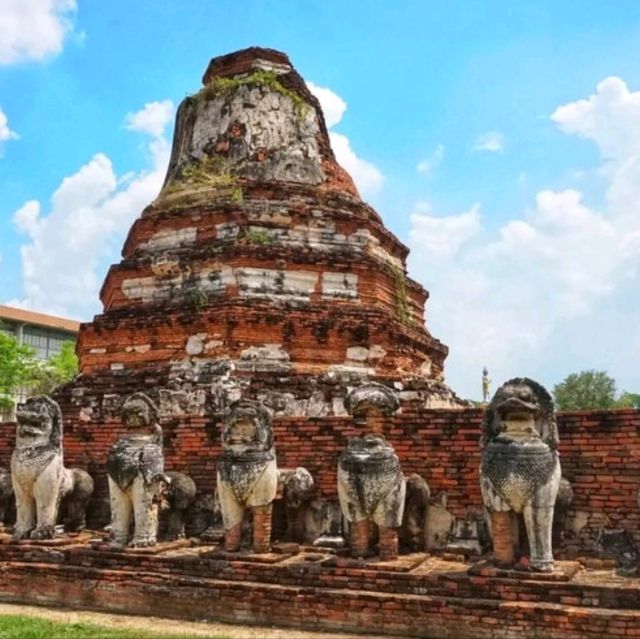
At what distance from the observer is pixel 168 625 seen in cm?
708

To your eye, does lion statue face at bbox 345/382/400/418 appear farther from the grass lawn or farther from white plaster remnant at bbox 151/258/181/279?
white plaster remnant at bbox 151/258/181/279

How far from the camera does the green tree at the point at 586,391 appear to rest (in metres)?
38.8

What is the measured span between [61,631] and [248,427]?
8.72 ft

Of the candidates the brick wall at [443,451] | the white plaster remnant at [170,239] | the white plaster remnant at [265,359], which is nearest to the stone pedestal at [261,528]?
the brick wall at [443,451]

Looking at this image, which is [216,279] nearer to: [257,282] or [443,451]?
[257,282]

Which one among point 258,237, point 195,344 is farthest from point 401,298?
point 195,344

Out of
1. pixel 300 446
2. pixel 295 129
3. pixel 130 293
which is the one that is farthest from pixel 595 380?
pixel 300 446

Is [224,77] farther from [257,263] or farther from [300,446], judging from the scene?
[300,446]

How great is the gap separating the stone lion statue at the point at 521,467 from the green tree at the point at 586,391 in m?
33.3

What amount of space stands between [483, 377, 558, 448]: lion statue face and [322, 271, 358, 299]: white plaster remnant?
23.4ft

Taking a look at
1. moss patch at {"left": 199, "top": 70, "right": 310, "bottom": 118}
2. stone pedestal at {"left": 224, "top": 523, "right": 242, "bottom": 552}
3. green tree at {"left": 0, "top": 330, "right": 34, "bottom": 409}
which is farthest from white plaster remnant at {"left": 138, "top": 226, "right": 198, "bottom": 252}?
green tree at {"left": 0, "top": 330, "right": 34, "bottom": 409}

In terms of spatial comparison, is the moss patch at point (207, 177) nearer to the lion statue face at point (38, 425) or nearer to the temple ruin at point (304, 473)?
the temple ruin at point (304, 473)

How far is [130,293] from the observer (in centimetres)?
1468

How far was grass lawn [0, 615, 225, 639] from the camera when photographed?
626 centimetres
